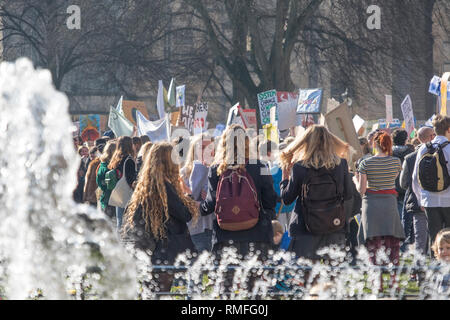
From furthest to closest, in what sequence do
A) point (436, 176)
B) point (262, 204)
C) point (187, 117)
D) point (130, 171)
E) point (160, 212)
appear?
point (187, 117) < point (130, 171) < point (436, 176) < point (262, 204) < point (160, 212)

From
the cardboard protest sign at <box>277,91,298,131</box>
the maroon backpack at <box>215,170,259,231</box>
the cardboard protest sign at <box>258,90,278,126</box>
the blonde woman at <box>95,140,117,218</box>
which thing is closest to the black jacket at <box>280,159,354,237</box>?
the maroon backpack at <box>215,170,259,231</box>

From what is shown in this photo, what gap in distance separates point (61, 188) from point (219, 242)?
1.79 meters

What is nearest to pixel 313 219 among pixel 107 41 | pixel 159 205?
pixel 159 205

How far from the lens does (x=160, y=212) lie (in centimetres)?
657

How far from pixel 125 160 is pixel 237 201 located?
284cm

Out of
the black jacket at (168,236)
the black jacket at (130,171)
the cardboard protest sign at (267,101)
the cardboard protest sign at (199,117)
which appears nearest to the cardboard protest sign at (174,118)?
the cardboard protest sign at (199,117)

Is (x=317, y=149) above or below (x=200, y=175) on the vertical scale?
above

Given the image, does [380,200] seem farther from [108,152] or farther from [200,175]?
[108,152]

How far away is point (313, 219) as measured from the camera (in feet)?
22.0

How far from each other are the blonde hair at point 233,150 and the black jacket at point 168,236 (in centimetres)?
41

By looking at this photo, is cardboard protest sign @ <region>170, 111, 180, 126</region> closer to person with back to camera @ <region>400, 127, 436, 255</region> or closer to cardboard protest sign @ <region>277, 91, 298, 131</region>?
cardboard protest sign @ <region>277, 91, 298, 131</region>

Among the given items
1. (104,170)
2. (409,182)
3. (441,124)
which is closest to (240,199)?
(441,124)

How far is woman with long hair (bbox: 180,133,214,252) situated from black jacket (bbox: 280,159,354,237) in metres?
1.61

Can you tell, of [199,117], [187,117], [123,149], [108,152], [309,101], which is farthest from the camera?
[187,117]
